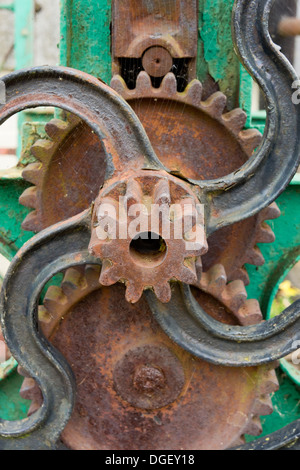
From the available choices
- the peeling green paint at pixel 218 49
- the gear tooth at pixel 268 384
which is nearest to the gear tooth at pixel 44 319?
the gear tooth at pixel 268 384

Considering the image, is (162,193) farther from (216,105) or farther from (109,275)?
(216,105)

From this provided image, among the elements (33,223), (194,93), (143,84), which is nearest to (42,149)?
(33,223)

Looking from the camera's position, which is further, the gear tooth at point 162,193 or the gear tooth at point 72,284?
the gear tooth at point 72,284

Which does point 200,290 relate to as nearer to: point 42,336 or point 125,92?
point 42,336

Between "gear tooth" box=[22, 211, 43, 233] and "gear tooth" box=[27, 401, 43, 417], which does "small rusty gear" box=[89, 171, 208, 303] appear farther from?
"gear tooth" box=[27, 401, 43, 417]

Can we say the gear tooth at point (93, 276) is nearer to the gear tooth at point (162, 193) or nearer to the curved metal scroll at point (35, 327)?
the curved metal scroll at point (35, 327)

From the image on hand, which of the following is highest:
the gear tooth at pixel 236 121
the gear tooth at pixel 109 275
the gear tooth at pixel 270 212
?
the gear tooth at pixel 236 121

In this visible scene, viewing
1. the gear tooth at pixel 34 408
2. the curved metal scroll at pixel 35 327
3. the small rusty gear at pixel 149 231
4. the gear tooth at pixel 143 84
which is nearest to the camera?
the small rusty gear at pixel 149 231

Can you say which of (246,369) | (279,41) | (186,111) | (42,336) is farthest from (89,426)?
(279,41)
